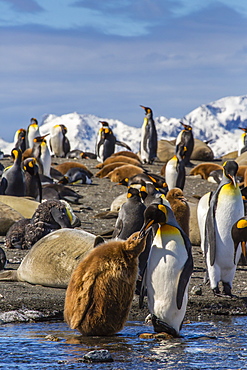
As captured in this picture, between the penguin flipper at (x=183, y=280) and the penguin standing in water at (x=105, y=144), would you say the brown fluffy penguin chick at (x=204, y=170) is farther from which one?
the penguin flipper at (x=183, y=280)

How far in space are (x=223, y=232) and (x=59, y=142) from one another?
2094 centimetres

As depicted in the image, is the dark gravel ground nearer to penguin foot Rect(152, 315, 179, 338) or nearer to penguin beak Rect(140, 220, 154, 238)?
penguin foot Rect(152, 315, 179, 338)

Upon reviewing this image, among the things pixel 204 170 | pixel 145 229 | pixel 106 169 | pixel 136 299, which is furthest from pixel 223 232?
pixel 204 170

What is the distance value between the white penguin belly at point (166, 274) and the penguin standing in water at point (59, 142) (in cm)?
2249

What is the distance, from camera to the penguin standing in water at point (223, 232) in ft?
22.5

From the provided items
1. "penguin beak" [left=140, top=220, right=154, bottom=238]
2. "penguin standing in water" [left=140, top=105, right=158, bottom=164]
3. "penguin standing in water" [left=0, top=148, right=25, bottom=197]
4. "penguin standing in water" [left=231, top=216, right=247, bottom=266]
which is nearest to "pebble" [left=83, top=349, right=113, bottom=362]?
"penguin beak" [left=140, top=220, right=154, bottom=238]

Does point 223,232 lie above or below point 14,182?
below

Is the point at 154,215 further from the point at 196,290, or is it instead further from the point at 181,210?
the point at 181,210

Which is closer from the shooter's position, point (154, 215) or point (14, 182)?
point (154, 215)

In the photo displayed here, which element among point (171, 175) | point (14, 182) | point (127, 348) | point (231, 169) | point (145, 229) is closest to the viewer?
point (127, 348)

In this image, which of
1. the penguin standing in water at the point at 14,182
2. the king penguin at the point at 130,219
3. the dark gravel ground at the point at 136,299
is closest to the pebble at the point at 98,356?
the dark gravel ground at the point at 136,299

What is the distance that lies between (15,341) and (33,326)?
70 centimetres

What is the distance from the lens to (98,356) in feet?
12.4

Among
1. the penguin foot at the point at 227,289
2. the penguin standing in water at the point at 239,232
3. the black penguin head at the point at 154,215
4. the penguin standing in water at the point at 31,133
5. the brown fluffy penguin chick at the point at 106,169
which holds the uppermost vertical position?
the penguin standing in water at the point at 31,133
